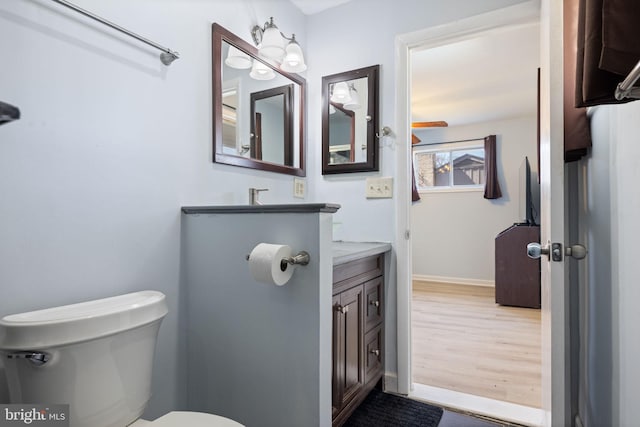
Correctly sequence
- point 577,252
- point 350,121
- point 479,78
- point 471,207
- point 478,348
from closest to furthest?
point 577,252 < point 350,121 < point 478,348 < point 479,78 < point 471,207

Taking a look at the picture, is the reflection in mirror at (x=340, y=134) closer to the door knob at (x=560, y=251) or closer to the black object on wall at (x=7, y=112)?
the door knob at (x=560, y=251)

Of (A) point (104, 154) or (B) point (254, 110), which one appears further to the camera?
(B) point (254, 110)

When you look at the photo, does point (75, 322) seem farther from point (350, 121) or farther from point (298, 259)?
point (350, 121)

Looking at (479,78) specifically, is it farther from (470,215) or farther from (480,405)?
(480,405)

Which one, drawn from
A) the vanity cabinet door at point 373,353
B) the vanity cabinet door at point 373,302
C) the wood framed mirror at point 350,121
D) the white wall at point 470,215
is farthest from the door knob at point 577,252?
the white wall at point 470,215

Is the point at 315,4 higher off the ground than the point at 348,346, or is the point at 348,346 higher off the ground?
the point at 315,4

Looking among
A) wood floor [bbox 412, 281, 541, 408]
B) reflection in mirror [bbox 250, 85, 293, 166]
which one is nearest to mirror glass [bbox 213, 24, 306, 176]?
reflection in mirror [bbox 250, 85, 293, 166]

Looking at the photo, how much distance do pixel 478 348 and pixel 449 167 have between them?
3.05 metres

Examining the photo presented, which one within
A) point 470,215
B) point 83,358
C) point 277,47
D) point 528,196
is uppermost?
point 277,47

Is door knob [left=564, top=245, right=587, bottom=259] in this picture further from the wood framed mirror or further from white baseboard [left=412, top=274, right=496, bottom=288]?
white baseboard [left=412, top=274, right=496, bottom=288]

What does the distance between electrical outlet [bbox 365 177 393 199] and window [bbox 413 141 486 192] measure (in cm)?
329

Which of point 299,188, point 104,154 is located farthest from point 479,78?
point 104,154

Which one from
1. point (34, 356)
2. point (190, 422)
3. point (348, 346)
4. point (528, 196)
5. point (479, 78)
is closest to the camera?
point (34, 356)

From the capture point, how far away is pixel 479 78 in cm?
323
